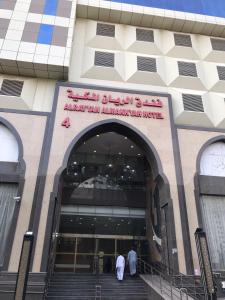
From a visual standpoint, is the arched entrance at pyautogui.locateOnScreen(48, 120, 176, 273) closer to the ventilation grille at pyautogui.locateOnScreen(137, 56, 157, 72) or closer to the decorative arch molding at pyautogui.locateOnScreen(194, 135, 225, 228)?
the decorative arch molding at pyautogui.locateOnScreen(194, 135, 225, 228)

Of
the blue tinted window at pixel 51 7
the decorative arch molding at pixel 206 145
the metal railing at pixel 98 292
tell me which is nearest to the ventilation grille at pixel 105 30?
the blue tinted window at pixel 51 7

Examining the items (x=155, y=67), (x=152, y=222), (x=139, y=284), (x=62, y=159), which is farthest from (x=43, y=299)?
(x=155, y=67)

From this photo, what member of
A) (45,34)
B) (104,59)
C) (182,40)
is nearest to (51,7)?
(45,34)

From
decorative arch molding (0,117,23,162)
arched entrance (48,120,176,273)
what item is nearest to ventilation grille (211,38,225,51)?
arched entrance (48,120,176,273)

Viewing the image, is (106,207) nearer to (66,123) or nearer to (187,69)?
(66,123)

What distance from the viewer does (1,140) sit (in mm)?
13414

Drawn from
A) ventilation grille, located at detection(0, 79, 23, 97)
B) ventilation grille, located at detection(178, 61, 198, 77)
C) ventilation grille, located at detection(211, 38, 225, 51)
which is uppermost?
ventilation grille, located at detection(211, 38, 225, 51)

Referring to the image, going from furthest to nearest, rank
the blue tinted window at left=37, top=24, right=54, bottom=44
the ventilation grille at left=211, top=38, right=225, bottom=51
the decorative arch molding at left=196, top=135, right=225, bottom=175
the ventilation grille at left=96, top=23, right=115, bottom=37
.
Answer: the ventilation grille at left=211, top=38, right=225, bottom=51 < the ventilation grille at left=96, top=23, right=115, bottom=37 < the blue tinted window at left=37, top=24, right=54, bottom=44 < the decorative arch molding at left=196, top=135, right=225, bottom=175

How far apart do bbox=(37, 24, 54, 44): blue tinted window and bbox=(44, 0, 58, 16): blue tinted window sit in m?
1.16

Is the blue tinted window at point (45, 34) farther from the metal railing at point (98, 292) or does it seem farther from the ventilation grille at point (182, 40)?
the metal railing at point (98, 292)

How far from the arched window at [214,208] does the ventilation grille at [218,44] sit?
295 inches

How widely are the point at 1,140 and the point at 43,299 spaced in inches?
291

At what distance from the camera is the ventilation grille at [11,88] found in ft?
47.5

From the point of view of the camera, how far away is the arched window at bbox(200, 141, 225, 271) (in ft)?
40.5
